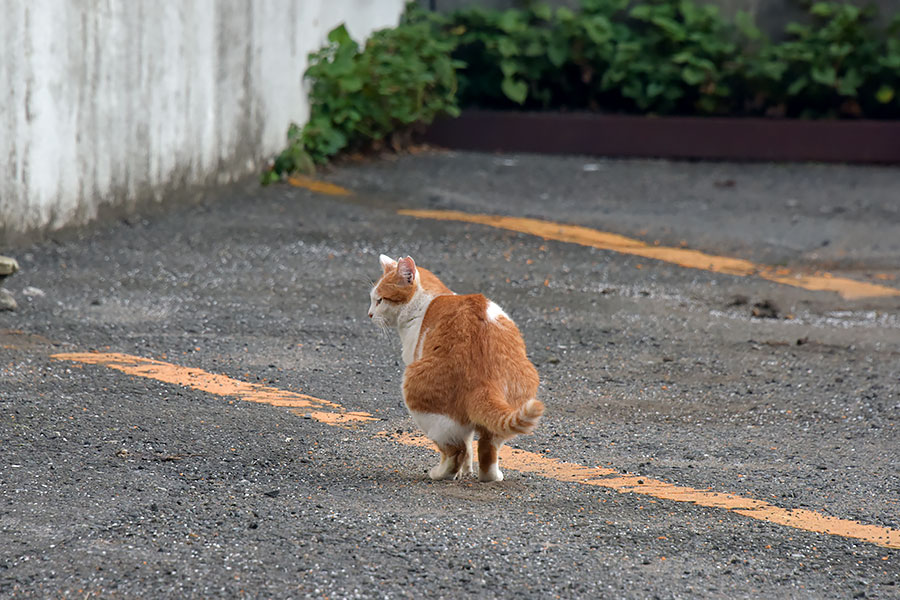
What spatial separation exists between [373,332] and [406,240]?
2.19 metres

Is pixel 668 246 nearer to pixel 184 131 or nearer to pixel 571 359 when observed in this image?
pixel 571 359

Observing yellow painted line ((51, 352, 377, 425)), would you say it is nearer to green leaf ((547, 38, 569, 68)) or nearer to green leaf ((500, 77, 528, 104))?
green leaf ((500, 77, 528, 104))

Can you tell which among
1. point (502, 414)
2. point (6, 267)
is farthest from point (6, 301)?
point (502, 414)

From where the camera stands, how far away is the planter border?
11.7 m

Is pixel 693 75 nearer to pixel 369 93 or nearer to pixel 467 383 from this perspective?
pixel 369 93

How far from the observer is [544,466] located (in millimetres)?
4180

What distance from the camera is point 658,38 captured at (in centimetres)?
1229

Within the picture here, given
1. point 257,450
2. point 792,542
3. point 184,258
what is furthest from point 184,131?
point 792,542

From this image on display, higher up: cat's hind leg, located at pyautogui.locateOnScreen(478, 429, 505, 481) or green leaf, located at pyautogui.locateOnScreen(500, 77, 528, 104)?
green leaf, located at pyautogui.locateOnScreen(500, 77, 528, 104)

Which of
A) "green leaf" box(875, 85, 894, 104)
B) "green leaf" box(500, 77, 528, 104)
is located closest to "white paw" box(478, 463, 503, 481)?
"green leaf" box(500, 77, 528, 104)

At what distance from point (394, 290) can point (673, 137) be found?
8353 millimetres

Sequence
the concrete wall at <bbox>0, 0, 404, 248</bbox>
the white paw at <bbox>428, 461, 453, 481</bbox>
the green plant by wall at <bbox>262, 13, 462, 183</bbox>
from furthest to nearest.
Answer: the green plant by wall at <bbox>262, 13, 462, 183</bbox>
the concrete wall at <bbox>0, 0, 404, 248</bbox>
the white paw at <bbox>428, 461, 453, 481</bbox>

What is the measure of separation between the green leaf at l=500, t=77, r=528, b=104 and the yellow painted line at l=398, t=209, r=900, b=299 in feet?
11.1

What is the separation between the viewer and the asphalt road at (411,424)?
10.7 ft
